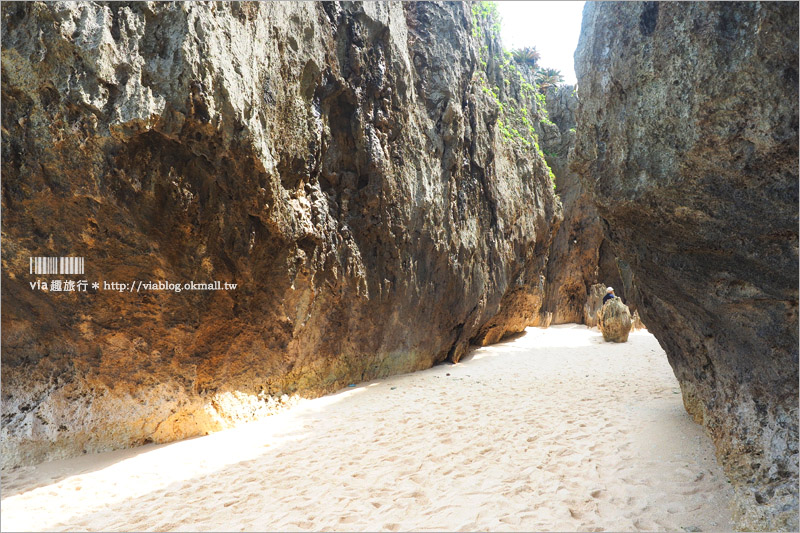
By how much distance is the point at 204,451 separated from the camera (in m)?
4.52

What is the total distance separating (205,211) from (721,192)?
474 centimetres

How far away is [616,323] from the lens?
11.6 meters

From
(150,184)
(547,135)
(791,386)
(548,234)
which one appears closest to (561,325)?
(548,234)

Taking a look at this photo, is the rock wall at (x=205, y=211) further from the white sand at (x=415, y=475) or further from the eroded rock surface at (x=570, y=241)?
the eroded rock surface at (x=570, y=241)

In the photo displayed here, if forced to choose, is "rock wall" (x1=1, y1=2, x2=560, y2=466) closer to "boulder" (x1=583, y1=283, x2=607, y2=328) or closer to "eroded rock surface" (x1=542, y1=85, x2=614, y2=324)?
"boulder" (x1=583, y1=283, x2=607, y2=328)

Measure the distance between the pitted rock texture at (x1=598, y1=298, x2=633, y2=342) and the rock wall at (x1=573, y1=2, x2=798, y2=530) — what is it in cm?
826

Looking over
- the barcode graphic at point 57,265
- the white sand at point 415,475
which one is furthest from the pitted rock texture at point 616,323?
the barcode graphic at point 57,265

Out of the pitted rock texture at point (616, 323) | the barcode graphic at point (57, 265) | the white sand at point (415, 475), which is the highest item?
the barcode graphic at point (57, 265)

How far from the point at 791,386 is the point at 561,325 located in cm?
1429

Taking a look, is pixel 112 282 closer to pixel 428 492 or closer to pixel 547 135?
pixel 428 492

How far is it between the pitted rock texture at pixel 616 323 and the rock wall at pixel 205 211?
5722 mm

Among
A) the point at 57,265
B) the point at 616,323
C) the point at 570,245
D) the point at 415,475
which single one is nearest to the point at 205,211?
the point at 57,265

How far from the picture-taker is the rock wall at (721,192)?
277 cm

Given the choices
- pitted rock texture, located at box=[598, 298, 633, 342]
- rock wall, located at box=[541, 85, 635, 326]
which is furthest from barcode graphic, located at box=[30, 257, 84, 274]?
rock wall, located at box=[541, 85, 635, 326]
